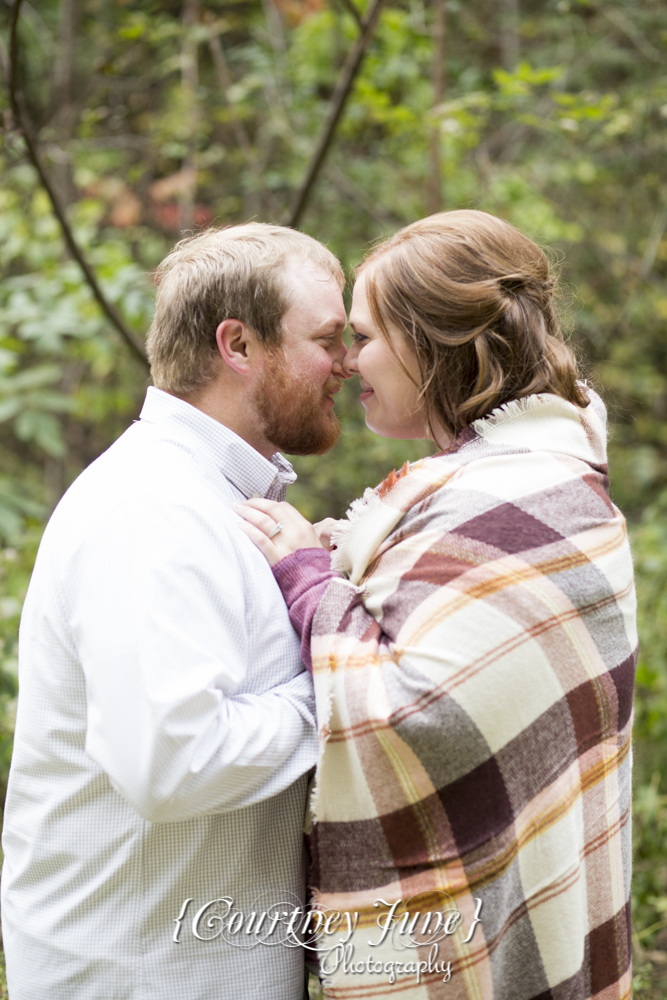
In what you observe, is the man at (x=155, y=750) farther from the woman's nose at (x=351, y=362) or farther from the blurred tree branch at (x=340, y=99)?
the blurred tree branch at (x=340, y=99)

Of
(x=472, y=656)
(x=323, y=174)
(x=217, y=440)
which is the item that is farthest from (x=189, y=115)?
(x=472, y=656)

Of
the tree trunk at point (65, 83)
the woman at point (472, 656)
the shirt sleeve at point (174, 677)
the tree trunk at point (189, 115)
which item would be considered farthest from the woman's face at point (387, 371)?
the tree trunk at point (65, 83)

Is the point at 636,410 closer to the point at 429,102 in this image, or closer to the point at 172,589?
the point at 429,102

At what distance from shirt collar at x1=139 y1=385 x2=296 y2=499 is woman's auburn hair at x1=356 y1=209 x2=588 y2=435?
0.36 metres

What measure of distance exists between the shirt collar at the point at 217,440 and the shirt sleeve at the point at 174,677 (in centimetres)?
26

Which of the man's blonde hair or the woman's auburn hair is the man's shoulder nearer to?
the man's blonde hair

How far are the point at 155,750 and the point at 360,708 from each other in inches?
12.9

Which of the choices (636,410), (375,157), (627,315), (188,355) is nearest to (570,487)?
(188,355)

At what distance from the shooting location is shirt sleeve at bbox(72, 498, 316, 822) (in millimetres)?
1279

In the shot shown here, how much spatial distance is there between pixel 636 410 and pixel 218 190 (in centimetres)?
419

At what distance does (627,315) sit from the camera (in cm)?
476

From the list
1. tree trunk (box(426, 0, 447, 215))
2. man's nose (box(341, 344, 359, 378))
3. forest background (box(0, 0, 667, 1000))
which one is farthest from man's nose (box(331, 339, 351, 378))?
tree trunk (box(426, 0, 447, 215))

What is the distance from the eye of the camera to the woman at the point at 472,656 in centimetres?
141

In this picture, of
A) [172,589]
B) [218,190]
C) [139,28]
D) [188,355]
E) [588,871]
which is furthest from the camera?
[218,190]
